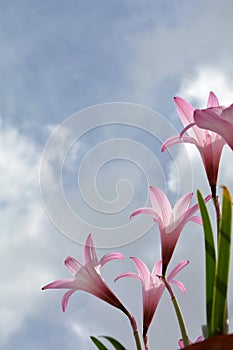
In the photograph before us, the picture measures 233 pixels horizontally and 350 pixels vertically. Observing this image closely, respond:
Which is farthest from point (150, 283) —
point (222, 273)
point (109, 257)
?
point (222, 273)

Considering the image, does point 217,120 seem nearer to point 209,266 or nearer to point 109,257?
point 209,266

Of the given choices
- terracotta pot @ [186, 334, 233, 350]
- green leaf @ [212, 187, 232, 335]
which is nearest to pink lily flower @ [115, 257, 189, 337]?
green leaf @ [212, 187, 232, 335]

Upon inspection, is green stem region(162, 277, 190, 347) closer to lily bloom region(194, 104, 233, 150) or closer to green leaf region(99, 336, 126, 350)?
green leaf region(99, 336, 126, 350)

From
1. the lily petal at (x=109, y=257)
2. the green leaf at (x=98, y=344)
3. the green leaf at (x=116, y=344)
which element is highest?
the lily petal at (x=109, y=257)

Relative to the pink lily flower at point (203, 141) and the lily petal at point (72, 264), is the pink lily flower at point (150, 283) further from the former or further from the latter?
the pink lily flower at point (203, 141)

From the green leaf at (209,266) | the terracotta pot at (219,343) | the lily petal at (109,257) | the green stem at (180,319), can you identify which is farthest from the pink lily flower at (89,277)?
the terracotta pot at (219,343)

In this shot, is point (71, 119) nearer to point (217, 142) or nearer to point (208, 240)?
point (217, 142)
